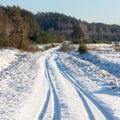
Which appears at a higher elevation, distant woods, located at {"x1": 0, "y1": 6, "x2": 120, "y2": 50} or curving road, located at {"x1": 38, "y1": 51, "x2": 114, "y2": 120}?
distant woods, located at {"x1": 0, "y1": 6, "x2": 120, "y2": 50}

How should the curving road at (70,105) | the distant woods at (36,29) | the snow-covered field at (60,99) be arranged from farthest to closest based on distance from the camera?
the distant woods at (36,29) < the snow-covered field at (60,99) < the curving road at (70,105)

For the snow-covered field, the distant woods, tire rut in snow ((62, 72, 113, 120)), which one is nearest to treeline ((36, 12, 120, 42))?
the distant woods

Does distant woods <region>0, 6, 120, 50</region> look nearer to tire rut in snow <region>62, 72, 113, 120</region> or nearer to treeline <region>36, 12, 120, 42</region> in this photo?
treeline <region>36, 12, 120, 42</region>

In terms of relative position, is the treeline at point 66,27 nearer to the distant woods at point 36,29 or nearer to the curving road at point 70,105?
the distant woods at point 36,29

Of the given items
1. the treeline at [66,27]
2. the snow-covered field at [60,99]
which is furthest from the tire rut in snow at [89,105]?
the treeline at [66,27]

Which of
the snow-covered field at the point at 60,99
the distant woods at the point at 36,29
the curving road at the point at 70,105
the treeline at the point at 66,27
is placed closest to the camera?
the curving road at the point at 70,105

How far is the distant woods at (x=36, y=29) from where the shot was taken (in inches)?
2618

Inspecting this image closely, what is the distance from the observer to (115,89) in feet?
50.6

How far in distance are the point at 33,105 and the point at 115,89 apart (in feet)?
15.8

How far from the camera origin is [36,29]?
4990 inches

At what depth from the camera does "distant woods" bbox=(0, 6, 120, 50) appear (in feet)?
218

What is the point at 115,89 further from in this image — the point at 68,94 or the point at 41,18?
the point at 41,18

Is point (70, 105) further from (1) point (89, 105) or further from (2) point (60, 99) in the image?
(2) point (60, 99)

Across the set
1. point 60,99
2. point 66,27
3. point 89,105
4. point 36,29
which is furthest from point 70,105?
point 66,27
